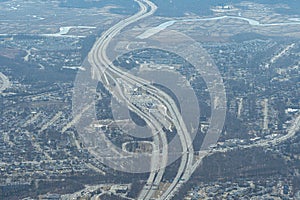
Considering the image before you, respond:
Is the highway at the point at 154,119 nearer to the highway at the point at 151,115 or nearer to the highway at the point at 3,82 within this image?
the highway at the point at 151,115

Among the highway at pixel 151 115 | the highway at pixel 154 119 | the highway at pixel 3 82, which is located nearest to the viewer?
the highway at pixel 154 119

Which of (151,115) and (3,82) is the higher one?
(3,82)

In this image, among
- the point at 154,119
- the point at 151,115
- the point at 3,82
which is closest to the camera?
the point at 154,119

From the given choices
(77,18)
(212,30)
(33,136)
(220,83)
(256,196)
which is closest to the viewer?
(256,196)

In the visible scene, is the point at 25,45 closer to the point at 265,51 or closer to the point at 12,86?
the point at 12,86

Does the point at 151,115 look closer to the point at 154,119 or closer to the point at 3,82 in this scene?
the point at 154,119

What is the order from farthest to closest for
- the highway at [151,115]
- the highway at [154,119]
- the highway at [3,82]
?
the highway at [3,82], the highway at [151,115], the highway at [154,119]

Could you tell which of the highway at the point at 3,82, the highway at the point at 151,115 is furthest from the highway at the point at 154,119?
the highway at the point at 3,82

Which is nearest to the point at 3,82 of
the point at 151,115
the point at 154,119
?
the point at 151,115

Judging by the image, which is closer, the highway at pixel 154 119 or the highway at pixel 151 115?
the highway at pixel 154 119

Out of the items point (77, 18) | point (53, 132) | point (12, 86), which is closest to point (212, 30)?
point (77, 18)

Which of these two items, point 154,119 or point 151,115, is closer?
point 154,119
